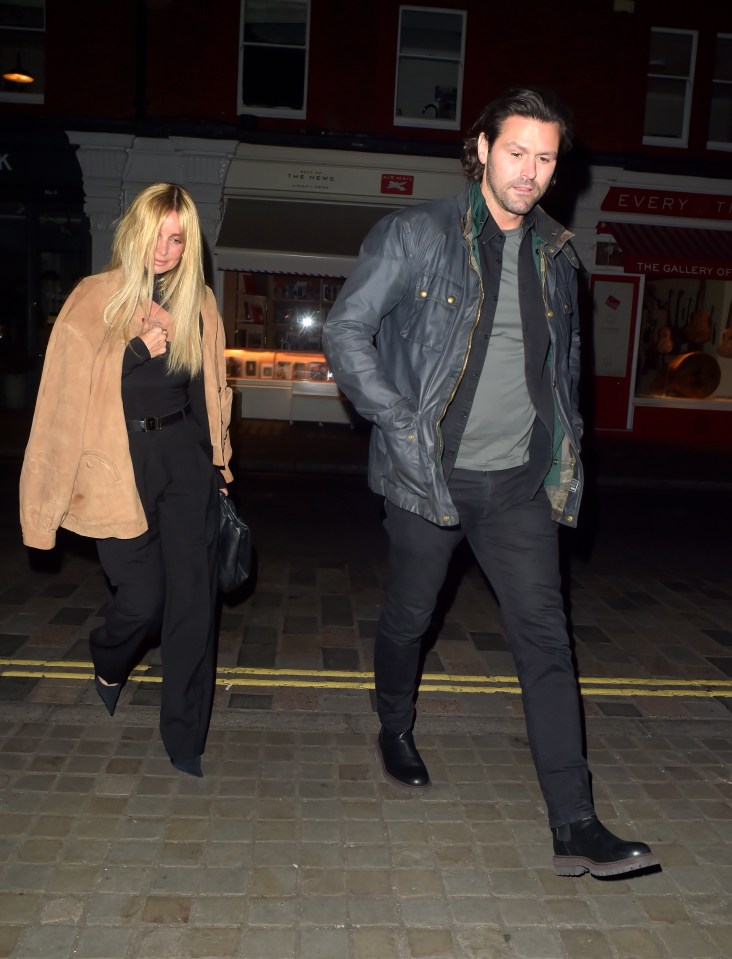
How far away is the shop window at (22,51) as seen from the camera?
1463 cm

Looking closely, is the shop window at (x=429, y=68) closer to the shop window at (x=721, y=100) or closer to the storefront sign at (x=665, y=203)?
the storefront sign at (x=665, y=203)

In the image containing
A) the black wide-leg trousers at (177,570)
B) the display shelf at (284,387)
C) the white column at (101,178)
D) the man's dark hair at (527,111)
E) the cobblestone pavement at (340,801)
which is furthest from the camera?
the display shelf at (284,387)

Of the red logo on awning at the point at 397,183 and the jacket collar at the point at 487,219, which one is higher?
the red logo on awning at the point at 397,183

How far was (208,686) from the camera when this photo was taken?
338cm

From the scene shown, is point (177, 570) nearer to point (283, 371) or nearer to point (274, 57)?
point (283, 371)

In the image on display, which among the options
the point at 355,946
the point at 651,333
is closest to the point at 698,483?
the point at 651,333

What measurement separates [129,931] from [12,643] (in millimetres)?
2532

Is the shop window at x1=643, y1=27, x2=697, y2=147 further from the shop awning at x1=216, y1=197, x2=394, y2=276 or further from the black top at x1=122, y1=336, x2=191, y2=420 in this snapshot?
the black top at x1=122, y1=336, x2=191, y2=420

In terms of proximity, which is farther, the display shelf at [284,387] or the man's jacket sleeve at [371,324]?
the display shelf at [284,387]

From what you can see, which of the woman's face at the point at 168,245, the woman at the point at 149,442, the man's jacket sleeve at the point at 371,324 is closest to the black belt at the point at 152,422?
the woman at the point at 149,442

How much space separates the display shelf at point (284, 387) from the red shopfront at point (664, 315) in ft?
14.9

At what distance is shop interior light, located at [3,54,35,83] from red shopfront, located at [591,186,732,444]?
9493 mm

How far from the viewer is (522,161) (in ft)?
8.96

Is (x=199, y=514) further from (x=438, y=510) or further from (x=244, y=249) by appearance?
(x=244, y=249)
